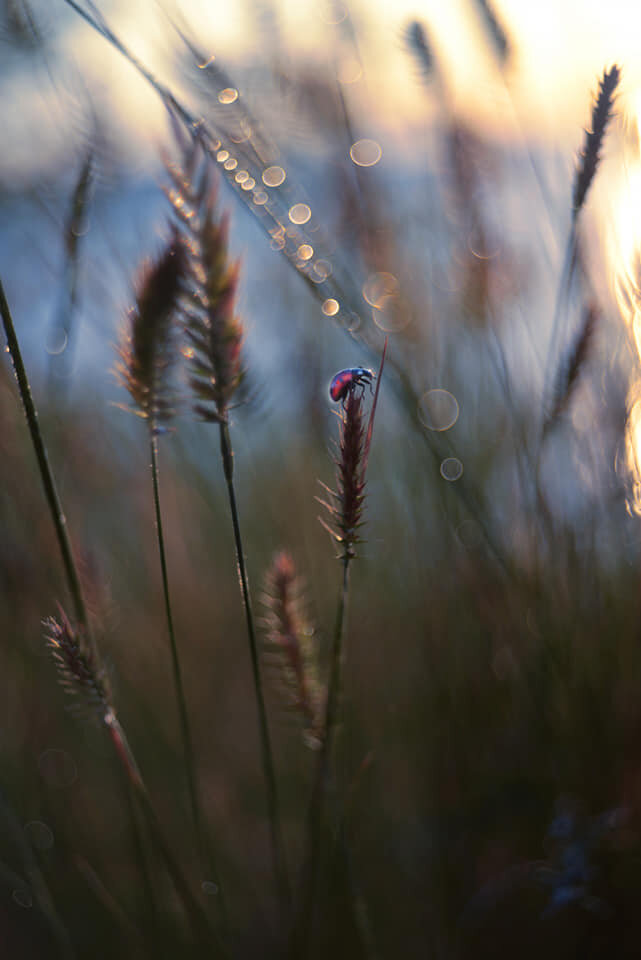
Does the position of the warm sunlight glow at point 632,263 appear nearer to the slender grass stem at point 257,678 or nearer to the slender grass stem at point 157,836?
the slender grass stem at point 257,678

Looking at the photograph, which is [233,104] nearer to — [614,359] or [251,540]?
[614,359]

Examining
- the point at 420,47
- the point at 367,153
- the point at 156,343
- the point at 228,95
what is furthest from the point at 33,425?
the point at 367,153

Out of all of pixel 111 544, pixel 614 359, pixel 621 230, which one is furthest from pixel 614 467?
pixel 111 544

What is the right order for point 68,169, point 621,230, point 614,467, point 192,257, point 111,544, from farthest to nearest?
point 111,544
point 68,169
point 614,467
point 621,230
point 192,257

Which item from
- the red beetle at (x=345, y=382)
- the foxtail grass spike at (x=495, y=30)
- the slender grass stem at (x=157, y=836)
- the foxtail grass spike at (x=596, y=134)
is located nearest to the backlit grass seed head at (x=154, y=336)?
the red beetle at (x=345, y=382)

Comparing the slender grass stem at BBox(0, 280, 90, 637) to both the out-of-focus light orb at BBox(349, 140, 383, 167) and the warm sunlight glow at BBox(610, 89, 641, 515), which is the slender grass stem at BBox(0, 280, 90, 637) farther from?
the out-of-focus light orb at BBox(349, 140, 383, 167)

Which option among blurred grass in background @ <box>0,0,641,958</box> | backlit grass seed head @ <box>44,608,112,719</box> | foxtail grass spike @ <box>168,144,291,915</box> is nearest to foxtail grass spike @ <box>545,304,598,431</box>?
blurred grass in background @ <box>0,0,641,958</box>
